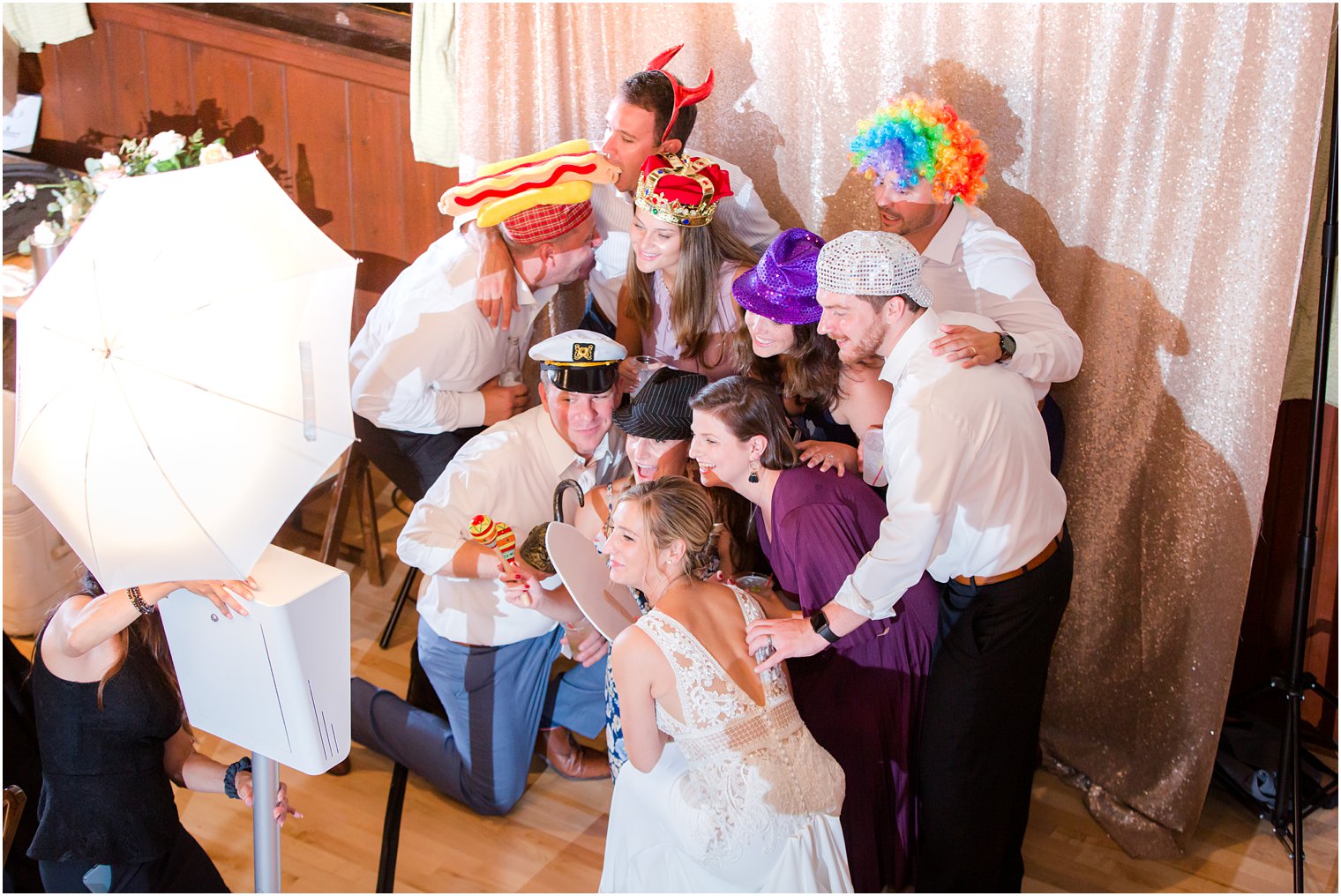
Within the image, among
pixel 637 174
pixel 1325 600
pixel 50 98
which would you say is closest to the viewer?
pixel 637 174

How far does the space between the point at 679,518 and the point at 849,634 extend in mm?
631

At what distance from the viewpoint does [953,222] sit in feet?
10.5

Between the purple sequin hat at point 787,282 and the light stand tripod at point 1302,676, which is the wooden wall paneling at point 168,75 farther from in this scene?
the light stand tripod at point 1302,676

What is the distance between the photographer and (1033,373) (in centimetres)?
289

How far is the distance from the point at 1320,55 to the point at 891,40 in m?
1.09

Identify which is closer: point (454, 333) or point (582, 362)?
point (582, 362)

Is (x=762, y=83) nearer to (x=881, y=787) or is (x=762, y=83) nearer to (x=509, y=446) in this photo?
(x=509, y=446)

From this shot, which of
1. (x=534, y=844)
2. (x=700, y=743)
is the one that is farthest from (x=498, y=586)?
(x=700, y=743)

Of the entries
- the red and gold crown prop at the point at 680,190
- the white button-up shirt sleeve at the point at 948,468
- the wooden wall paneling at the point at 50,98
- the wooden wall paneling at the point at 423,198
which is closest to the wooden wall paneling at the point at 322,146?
the wooden wall paneling at the point at 423,198

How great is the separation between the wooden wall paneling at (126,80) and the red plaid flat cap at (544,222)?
2.67m

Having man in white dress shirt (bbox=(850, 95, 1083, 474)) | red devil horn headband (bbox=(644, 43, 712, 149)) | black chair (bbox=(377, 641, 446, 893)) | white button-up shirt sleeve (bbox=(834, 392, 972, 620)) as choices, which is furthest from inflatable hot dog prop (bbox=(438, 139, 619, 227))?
black chair (bbox=(377, 641, 446, 893))

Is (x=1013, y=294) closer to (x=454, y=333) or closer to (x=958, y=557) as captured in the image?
(x=958, y=557)

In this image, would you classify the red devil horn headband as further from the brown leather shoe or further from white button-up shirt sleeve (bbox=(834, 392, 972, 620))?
the brown leather shoe

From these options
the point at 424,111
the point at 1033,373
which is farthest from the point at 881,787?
the point at 424,111
